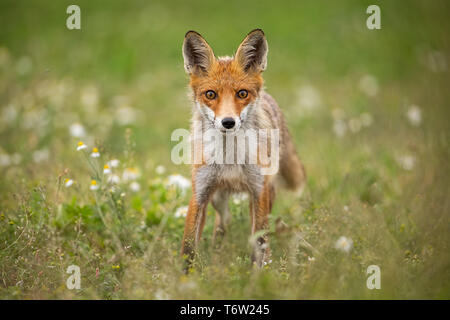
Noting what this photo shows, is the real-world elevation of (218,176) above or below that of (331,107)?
below

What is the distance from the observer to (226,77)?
4.08 m

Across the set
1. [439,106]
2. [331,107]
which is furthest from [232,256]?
[331,107]

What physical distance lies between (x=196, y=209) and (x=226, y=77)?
1324 millimetres

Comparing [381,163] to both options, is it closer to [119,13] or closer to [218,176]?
[218,176]

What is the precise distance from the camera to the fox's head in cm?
395

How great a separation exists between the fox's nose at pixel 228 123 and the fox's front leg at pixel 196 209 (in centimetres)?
66

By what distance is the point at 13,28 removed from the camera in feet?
41.1

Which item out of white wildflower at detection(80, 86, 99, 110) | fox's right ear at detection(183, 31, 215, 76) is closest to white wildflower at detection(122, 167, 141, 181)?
fox's right ear at detection(183, 31, 215, 76)

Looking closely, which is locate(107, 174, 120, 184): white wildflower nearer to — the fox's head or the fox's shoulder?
the fox's head

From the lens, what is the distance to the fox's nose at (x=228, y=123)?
378 centimetres

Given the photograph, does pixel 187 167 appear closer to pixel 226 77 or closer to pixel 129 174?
pixel 129 174

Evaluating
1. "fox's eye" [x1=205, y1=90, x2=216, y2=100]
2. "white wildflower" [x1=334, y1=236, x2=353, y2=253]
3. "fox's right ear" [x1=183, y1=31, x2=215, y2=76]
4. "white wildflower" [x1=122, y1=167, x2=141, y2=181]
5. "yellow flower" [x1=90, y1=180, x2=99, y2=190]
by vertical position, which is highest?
"fox's right ear" [x1=183, y1=31, x2=215, y2=76]
